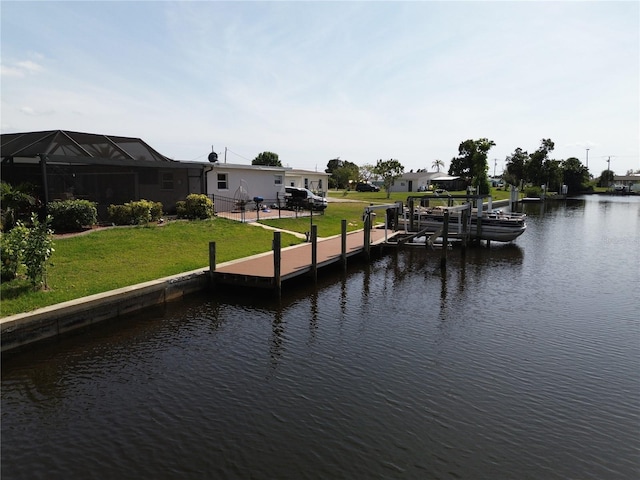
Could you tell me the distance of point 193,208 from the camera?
22.9m

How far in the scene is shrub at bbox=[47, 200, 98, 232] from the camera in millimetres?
17297

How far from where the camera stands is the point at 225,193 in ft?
91.1

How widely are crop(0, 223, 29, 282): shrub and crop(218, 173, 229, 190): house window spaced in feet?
54.4

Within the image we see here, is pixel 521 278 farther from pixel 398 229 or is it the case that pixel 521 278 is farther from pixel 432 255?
pixel 398 229

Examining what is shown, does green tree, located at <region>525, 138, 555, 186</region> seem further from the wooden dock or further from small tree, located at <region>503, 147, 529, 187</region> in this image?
the wooden dock

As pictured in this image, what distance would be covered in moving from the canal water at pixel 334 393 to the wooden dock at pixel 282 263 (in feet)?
2.06

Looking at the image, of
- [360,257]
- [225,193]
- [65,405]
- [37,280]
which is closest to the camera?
[65,405]

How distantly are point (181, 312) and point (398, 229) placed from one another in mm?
17941

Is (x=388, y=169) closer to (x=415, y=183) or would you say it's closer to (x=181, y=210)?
(x=415, y=183)

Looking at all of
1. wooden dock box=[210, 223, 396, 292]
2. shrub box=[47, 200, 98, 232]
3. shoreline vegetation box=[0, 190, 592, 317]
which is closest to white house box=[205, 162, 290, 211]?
shoreline vegetation box=[0, 190, 592, 317]

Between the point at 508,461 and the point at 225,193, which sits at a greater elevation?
the point at 225,193

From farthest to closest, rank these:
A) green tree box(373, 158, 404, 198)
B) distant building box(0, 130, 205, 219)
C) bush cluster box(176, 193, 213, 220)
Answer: green tree box(373, 158, 404, 198)
bush cluster box(176, 193, 213, 220)
distant building box(0, 130, 205, 219)

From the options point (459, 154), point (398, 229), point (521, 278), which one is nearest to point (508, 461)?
point (521, 278)

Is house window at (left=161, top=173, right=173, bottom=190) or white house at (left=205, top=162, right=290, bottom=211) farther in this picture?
white house at (left=205, top=162, right=290, bottom=211)
